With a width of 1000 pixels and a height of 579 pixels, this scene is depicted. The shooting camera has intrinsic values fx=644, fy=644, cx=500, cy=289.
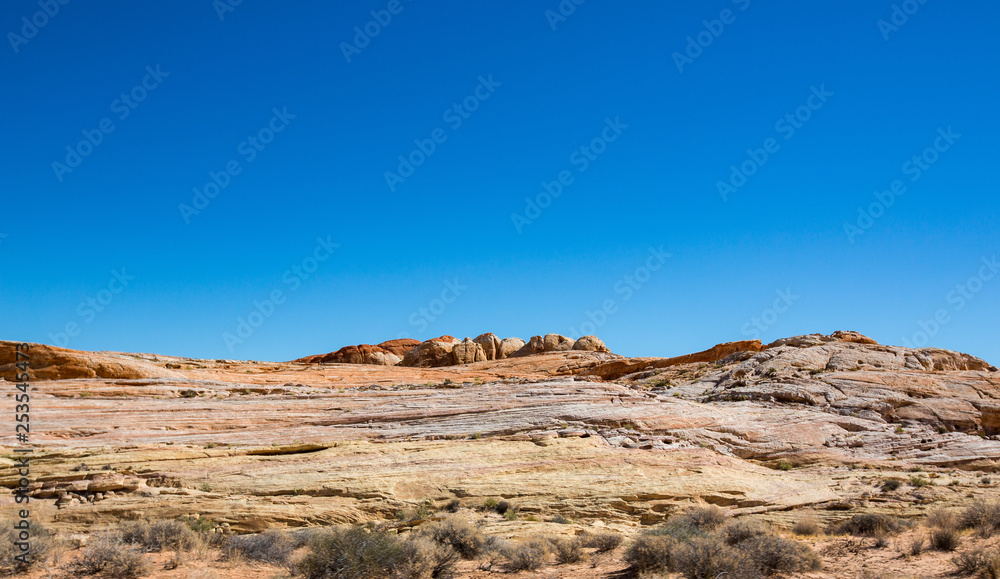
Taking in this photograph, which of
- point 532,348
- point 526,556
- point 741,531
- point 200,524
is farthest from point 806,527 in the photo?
point 532,348

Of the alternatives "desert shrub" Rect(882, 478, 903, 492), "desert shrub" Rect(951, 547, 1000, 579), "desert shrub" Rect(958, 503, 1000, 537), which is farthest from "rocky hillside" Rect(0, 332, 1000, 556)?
"desert shrub" Rect(951, 547, 1000, 579)

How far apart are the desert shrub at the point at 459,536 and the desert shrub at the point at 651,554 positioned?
3.35m

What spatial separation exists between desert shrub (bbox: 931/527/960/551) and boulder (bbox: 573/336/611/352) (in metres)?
42.0

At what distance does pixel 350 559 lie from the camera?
11312mm

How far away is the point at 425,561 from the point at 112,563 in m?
5.72

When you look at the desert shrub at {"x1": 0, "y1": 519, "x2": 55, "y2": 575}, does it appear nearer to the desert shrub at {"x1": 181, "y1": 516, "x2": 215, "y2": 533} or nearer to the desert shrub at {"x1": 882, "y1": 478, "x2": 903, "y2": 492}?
the desert shrub at {"x1": 181, "y1": 516, "x2": 215, "y2": 533}

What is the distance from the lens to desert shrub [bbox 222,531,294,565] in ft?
42.8

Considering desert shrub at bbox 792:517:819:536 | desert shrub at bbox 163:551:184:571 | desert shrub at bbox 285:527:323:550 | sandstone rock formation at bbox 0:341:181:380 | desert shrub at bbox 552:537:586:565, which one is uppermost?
sandstone rock formation at bbox 0:341:181:380

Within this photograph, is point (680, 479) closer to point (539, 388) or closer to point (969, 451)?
point (539, 388)

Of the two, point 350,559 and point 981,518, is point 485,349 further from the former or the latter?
point 350,559

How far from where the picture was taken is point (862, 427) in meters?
25.9

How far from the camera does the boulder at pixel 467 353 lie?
5470 centimetres

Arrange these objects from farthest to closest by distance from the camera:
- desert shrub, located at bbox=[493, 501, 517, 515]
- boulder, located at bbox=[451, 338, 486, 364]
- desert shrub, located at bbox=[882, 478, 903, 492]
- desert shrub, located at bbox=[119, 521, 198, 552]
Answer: boulder, located at bbox=[451, 338, 486, 364] < desert shrub, located at bbox=[882, 478, 903, 492] < desert shrub, located at bbox=[493, 501, 517, 515] < desert shrub, located at bbox=[119, 521, 198, 552]

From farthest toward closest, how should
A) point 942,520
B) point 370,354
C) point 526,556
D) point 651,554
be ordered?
point 370,354 → point 942,520 → point 526,556 → point 651,554
